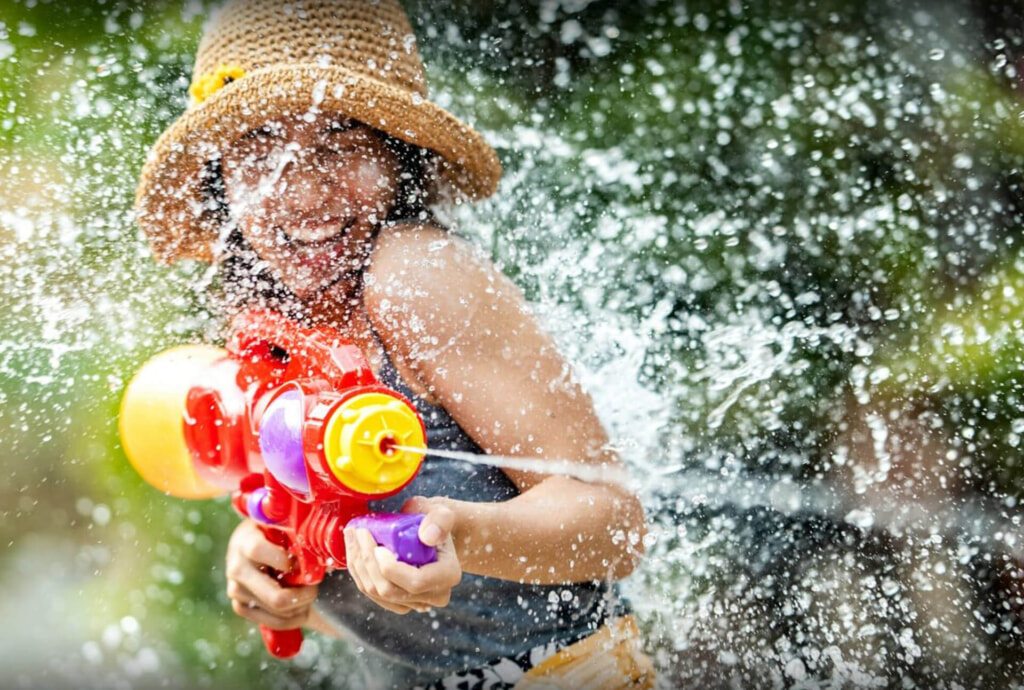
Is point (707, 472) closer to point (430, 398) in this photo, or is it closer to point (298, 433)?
point (430, 398)

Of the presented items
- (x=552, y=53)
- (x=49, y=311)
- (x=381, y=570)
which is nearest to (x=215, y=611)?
(x=49, y=311)

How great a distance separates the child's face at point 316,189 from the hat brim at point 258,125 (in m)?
0.02

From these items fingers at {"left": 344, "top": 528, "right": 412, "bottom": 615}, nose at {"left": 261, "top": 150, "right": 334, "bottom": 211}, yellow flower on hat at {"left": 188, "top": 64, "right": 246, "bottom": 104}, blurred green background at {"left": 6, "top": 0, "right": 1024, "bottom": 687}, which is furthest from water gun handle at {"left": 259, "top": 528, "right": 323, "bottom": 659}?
blurred green background at {"left": 6, "top": 0, "right": 1024, "bottom": 687}

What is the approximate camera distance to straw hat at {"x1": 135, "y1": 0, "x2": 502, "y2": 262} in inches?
33.4

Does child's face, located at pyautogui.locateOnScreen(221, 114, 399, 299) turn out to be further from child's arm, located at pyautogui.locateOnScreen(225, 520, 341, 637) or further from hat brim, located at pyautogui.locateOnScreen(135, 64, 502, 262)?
child's arm, located at pyautogui.locateOnScreen(225, 520, 341, 637)

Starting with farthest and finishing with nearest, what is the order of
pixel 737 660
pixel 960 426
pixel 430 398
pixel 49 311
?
pixel 960 426 < pixel 49 311 < pixel 737 660 < pixel 430 398

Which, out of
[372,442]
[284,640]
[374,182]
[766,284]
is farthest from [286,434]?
[766,284]

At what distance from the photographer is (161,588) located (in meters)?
2.05

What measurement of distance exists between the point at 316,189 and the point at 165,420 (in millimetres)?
260

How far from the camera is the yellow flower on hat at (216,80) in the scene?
0.89 meters

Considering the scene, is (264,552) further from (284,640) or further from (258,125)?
(258,125)

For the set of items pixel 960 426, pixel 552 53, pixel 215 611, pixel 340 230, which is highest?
pixel 340 230

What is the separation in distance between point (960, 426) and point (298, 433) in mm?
1515

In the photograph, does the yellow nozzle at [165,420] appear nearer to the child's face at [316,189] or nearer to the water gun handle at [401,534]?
the child's face at [316,189]
